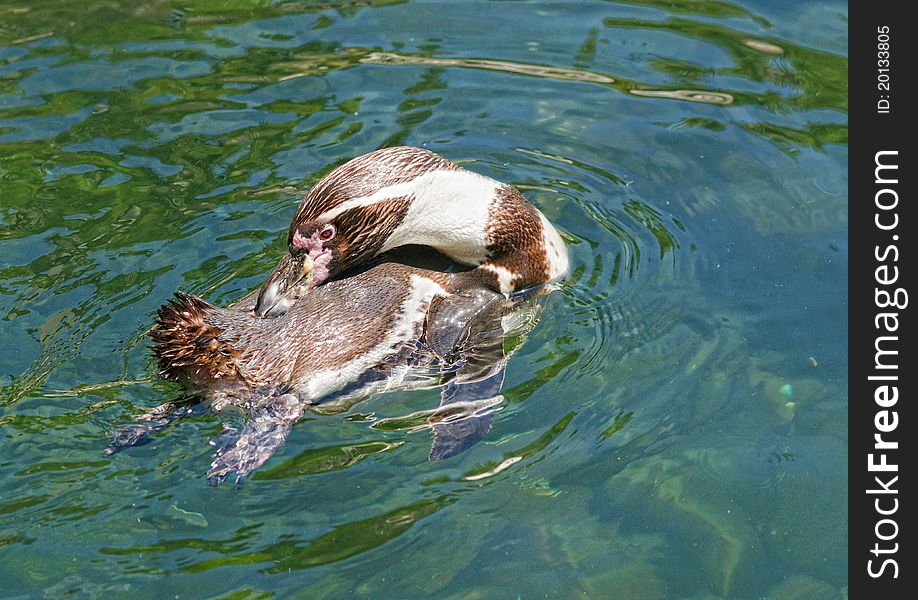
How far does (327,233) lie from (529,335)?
1167mm

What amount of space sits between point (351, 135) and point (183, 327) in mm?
2737

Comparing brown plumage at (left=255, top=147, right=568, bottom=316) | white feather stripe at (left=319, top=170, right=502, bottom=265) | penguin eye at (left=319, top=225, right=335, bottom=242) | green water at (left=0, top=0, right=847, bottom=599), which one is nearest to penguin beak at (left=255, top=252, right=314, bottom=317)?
brown plumage at (left=255, top=147, right=568, bottom=316)

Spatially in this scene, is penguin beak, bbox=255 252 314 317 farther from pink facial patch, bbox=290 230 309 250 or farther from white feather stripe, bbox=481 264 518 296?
white feather stripe, bbox=481 264 518 296

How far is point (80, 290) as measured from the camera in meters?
Answer: 5.75

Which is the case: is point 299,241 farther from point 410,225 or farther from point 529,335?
point 529,335

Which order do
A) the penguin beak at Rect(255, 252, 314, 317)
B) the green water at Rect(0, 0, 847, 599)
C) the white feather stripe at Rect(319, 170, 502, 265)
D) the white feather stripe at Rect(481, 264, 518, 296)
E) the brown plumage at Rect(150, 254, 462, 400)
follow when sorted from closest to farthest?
the green water at Rect(0, 0, 847, 599), the brown plumage at Rect(150, 254, 462, 400), the penguin beak at Rect(255, 252, 314, 317), the white feather stripe at Rect(319, 170, 502, 265), the white feather stripe at Rect(481, 264, 518, 296)

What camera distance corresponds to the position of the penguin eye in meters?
4.97

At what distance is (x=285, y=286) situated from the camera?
5.00 m

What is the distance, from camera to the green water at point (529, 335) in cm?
441

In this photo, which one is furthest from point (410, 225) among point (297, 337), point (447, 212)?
point (297, 337)

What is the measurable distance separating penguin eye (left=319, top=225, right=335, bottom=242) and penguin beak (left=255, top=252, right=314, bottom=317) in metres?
0.11

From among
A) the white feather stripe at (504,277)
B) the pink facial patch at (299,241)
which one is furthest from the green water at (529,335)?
the pink facial patch at (299,241)
